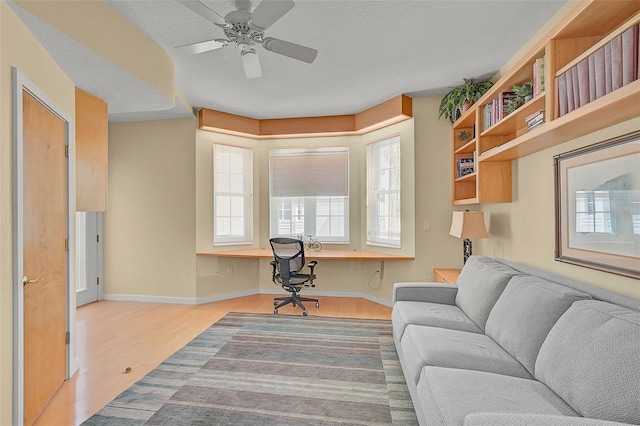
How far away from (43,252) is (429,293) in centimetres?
304

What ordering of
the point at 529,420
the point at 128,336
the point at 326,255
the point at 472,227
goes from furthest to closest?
the point at 326,255
the point at 128,336
the point at 472,227
the point at 529,420

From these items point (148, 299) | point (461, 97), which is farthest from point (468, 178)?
point (148, 299)

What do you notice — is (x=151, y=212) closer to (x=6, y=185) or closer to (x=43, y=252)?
(x=43, y=252)

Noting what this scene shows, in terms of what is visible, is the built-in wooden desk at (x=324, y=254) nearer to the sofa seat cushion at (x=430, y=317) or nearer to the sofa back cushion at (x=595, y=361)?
the sofa seat cushion at (x=430, y=317)

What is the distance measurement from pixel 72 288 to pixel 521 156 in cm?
391

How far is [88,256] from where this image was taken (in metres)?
4.65

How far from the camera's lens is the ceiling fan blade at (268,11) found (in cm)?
190

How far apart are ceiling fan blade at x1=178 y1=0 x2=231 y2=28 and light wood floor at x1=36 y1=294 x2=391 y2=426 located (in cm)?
265

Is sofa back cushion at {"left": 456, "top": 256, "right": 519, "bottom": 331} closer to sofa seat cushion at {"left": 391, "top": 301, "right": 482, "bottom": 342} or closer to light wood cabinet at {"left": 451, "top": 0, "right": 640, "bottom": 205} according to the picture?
sofa seat cushion at {"left": 391, "top": 301, "right": 482, "bottom": 342}

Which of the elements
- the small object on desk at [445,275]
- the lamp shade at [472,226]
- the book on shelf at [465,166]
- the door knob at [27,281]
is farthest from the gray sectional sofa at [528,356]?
the door knob at [27,281]

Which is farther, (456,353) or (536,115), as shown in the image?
(536,115)

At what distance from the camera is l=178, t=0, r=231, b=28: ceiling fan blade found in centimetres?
190

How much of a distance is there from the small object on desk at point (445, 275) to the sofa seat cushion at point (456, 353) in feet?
4.10

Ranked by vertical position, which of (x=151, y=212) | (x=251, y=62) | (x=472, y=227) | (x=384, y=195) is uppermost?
(x=251, y=62)
